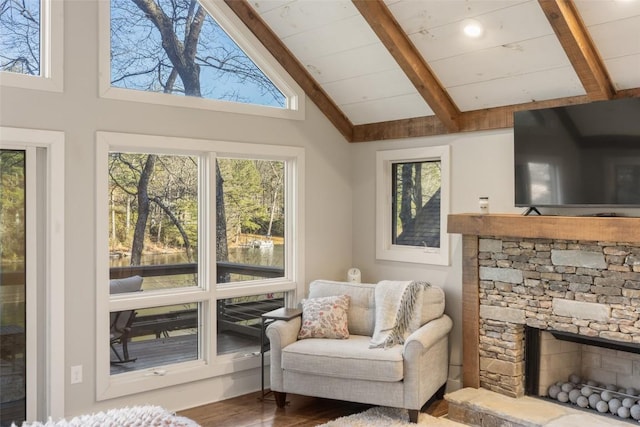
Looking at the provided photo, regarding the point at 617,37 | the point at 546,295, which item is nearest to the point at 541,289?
the point at 546,295

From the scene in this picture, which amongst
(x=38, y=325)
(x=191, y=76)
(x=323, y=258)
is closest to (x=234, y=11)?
(x=191, y=76)

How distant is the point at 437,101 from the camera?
4.14 meters

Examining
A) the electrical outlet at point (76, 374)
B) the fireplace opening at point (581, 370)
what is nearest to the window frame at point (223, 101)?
the electrical outlet at point (76, 374)

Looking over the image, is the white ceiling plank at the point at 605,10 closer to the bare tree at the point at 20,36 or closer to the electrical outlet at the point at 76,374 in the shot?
the bare tree at the point at 20,36

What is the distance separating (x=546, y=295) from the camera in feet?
12.3

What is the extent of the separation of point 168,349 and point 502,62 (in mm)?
3068

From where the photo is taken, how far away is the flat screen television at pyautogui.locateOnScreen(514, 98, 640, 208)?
3.31m

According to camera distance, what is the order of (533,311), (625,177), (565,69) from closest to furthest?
(625,177)
(565,69)
(533,311)

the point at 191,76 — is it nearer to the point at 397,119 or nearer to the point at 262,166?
the point at 262,166

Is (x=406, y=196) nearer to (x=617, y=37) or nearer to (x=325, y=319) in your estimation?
(x=325, y=319)

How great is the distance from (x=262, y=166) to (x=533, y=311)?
7.72 ft

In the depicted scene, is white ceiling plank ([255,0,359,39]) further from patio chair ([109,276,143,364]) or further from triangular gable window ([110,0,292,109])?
patio chair ([109,276,143,364])

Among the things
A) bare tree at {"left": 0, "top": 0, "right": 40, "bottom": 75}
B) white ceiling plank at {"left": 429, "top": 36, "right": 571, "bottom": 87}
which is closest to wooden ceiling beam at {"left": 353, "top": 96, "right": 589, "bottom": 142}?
white ceiling plank at {"left": 429, "top": 36, "right": 571, "bottom": 87}

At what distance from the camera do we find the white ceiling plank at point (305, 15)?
12.7ft
